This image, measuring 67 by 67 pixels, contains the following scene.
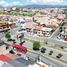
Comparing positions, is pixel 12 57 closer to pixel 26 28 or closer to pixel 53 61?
pixel 53 61

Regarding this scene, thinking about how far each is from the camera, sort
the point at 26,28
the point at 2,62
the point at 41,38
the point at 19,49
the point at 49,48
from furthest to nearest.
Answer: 1. the point at 26,28
2. the point at 41,38
3. the point at 49,48
4. the point at 19,49
5. the point at 2,62

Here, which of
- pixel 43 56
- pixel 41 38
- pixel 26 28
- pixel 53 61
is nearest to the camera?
pixel 53 61

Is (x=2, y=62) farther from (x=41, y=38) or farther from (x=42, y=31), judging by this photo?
(x=42, y=31)

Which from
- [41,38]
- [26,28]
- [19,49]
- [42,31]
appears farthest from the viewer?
[26,28]

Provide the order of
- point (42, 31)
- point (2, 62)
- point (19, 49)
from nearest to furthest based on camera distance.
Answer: point (2, 62) < point (19, 49) < point (42, 31)

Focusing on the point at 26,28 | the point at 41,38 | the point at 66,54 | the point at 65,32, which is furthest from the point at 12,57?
the point at 26,28

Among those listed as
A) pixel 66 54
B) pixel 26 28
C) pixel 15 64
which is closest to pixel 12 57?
pixel 15 64

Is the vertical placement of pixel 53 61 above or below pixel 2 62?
below

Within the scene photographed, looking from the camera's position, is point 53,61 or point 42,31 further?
point 42,31

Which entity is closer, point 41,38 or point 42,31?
Answer: point 41,38
